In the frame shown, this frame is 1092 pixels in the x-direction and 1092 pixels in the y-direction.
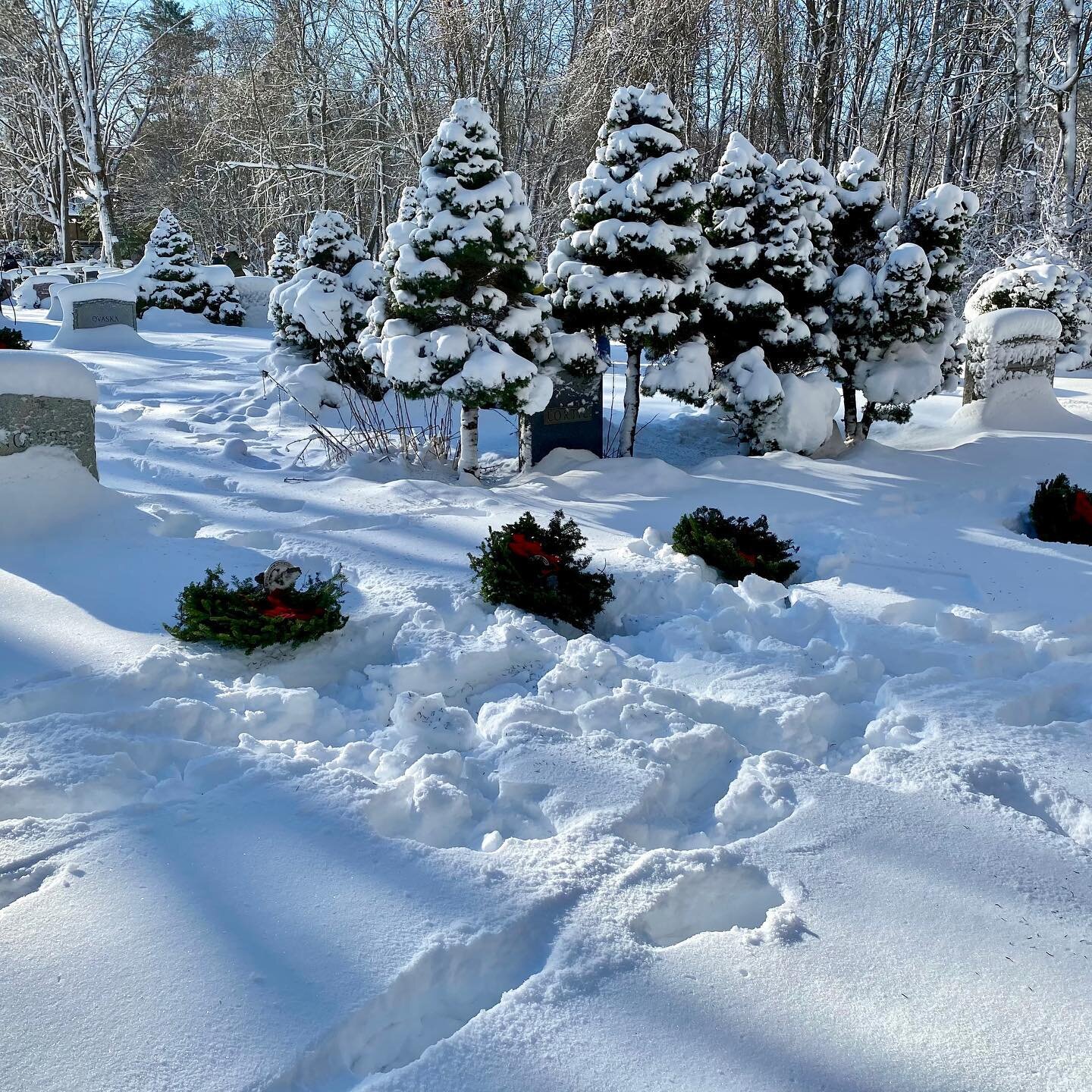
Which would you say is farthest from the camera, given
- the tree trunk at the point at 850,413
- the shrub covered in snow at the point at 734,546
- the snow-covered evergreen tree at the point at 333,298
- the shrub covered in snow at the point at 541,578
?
the snow-covered evergreen tree at the point at 333,298

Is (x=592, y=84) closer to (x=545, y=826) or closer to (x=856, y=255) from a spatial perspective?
(x=856, y=255)

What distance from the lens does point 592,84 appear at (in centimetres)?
1538

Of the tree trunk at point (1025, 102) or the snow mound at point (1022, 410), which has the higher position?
the tree trunk at point (1025, 102)

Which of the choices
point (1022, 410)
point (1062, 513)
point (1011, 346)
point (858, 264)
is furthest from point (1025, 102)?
point (1062, 513)

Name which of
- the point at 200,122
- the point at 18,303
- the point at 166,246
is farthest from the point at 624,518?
the point at 200,122

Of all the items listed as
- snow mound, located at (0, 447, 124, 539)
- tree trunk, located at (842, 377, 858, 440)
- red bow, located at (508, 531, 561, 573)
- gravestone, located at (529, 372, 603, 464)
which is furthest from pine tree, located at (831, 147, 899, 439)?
snow mound, located at (0, 447, 124, 539)

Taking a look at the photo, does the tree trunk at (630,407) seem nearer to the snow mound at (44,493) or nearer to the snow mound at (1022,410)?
the snow mound at (1022,410)

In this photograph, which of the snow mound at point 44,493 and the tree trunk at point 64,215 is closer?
the snow mound at point 44,493

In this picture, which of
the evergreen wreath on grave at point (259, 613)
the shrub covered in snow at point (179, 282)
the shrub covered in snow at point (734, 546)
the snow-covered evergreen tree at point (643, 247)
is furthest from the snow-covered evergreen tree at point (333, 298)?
the shrub covered in snow at point (179, 282)

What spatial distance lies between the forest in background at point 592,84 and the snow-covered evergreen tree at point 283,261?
35.6 inches

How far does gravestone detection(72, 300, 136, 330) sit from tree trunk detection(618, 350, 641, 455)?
11903 mm

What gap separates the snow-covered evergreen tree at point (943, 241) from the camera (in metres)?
8.55

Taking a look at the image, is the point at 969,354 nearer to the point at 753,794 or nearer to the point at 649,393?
the point at 649,393

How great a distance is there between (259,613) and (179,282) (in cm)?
1958
